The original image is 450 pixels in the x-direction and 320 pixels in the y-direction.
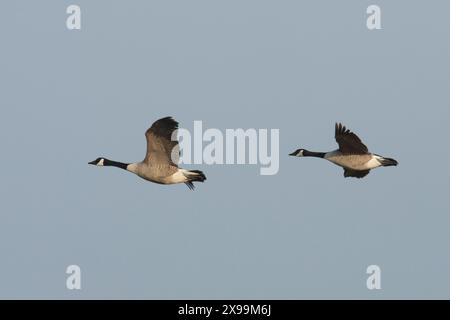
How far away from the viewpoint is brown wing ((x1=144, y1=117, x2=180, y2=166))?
1848cm

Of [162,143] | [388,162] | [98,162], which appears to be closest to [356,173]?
[388,162]

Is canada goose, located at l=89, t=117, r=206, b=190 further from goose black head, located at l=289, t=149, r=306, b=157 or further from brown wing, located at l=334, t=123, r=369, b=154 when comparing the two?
goose black head, located at l=289, t=149, r=306, b=157

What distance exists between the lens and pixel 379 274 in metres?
19.9

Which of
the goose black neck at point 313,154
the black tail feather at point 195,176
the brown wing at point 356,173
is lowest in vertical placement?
the black tail feather at point 195,176

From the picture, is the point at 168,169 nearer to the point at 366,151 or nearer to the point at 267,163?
the point at 267,163

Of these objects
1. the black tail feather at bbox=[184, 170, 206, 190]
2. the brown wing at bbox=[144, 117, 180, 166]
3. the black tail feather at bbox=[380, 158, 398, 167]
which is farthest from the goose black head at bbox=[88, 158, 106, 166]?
the black tail feather at bbox=[380, 158, 398, 167]

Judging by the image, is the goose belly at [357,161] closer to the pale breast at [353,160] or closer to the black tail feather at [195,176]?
the pale breast at [353,160]

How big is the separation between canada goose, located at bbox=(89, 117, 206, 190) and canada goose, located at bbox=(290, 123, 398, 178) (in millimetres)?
2230

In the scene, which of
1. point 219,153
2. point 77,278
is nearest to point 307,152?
point 219,153

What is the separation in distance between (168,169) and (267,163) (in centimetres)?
162

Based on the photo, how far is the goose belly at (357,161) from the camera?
66.8ft

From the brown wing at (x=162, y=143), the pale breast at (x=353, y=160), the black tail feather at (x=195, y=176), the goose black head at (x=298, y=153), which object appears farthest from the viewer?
the goose black head at (x=298, y=153)

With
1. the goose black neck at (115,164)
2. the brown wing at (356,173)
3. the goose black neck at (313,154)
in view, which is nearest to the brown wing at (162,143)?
the goose black neck at (115,164)
